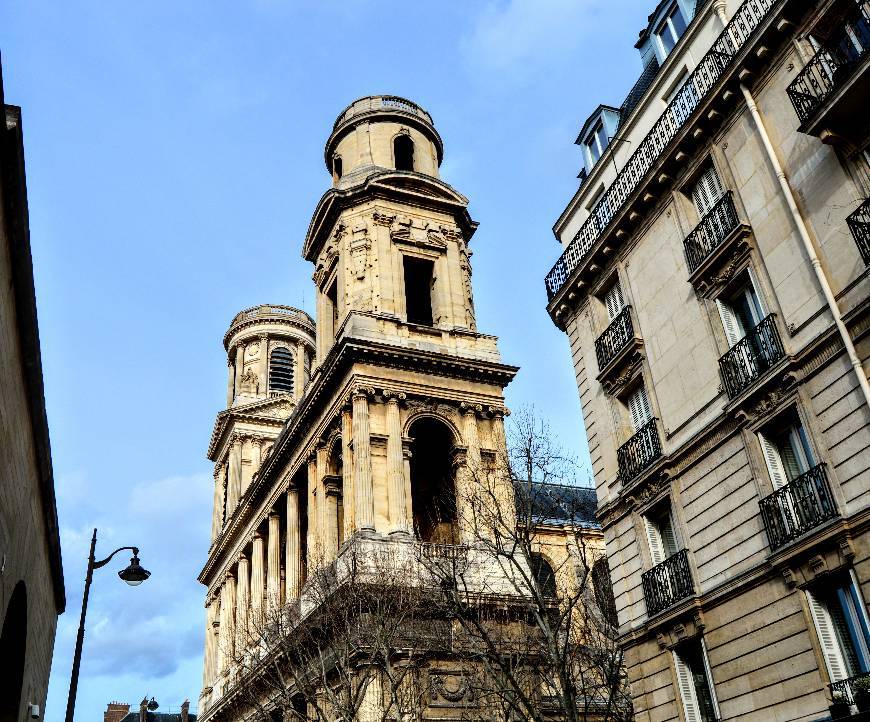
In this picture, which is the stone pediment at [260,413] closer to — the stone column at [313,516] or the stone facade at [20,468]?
the stone column at [313,516]

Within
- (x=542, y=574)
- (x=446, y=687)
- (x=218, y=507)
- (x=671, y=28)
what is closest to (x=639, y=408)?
(x=671, y=28)

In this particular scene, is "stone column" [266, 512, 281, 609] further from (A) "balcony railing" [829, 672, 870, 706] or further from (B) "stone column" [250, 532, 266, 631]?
(A) "balcony railing" [829, 672, 870, 706]

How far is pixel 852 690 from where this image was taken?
34.5 feet

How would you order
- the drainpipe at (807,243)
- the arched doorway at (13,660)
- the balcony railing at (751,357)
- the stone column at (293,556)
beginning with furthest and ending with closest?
the stone column at (293,556)
the arched doorway at (13,660)
the balcony railing at (751,357)
the drainpipe at (807,243)

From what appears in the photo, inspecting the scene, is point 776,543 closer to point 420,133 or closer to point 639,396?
point 639,396

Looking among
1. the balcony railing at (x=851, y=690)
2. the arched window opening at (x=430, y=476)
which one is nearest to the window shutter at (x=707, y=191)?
the balcony railing at (x=851, y=690)

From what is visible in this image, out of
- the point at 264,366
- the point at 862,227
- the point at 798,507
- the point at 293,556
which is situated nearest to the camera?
the point at 862,227

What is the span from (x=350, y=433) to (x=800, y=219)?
19.1 meters

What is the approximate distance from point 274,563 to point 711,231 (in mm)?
26232

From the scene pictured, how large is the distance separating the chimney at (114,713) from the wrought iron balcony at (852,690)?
7149cm

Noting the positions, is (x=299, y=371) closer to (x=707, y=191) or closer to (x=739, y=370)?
(x=707, y=191)

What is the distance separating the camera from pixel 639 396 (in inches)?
653

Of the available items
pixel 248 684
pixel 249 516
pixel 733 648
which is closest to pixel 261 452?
pixel 249 516

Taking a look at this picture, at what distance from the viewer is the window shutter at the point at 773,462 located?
41.0 ft
